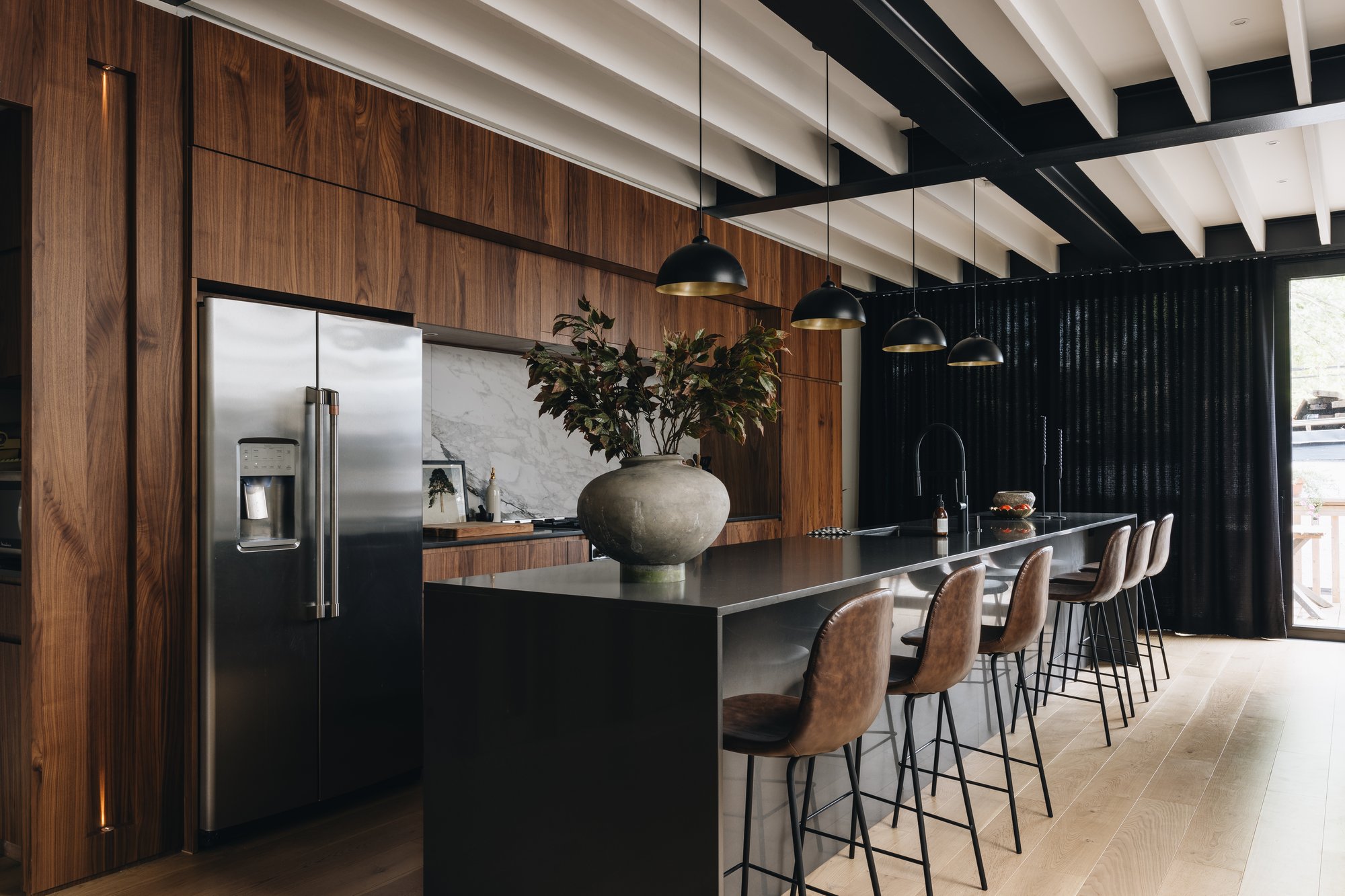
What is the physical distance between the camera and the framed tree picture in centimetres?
464

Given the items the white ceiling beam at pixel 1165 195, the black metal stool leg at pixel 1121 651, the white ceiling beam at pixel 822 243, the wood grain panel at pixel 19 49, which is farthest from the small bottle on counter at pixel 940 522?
the wood grain panel at pixel 19 49

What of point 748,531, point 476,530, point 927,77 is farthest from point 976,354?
point 476,530

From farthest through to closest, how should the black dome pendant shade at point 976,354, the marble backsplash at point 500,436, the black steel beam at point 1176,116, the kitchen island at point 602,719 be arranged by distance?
the black dome pendant shade at point 976,354, the marble backsplash at point 500,436, the black steel beam at point 1176,116, the kitchen island at point 602,719

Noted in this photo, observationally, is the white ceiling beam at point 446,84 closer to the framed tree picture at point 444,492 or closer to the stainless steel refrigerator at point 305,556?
the stainless steel refrigerator at point 305,556

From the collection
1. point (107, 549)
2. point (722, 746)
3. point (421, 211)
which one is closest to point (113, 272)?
point (107, 549)

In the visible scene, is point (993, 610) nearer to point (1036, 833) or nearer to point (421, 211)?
point (1036, 833)

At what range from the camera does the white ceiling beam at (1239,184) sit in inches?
186

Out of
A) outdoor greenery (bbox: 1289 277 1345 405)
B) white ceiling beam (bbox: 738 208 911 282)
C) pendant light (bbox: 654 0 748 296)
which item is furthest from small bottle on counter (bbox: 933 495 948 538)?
outdoor greenery (bbox: 1289 277 1345 405)

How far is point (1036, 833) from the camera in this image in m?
3.22

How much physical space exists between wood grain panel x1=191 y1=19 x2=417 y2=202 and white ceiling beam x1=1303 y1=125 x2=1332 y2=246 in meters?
3.96

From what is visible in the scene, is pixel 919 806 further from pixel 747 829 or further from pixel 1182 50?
pixel 1182 50

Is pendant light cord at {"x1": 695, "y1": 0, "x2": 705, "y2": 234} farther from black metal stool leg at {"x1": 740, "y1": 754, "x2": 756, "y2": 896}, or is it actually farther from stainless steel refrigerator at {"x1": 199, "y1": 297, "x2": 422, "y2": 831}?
black metal stool leg at {"x1": 740, "y1": 754, "x2": 756, "y2": 896}

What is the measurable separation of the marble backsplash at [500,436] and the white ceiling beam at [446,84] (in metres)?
1.14

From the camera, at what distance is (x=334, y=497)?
3369 mm
